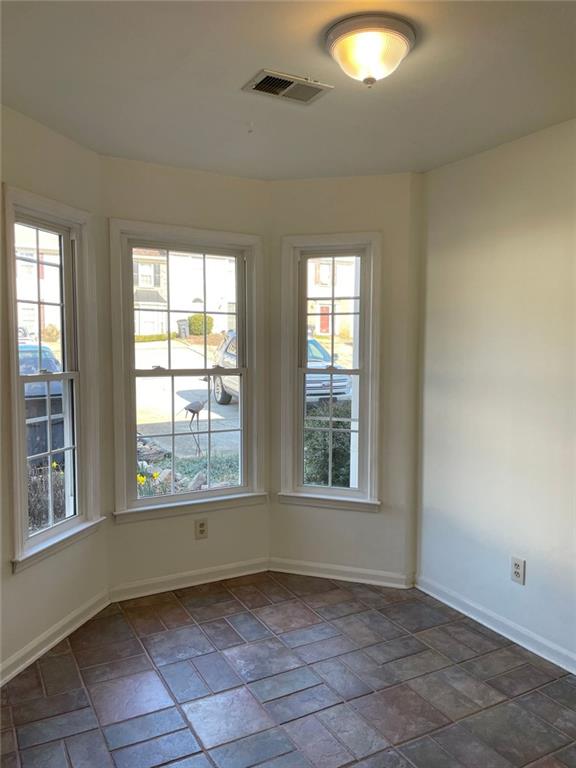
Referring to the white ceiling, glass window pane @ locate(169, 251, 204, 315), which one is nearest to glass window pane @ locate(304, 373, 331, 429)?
glass window pane @ locate(169, 251, 204, 315)

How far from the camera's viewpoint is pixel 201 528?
361cm

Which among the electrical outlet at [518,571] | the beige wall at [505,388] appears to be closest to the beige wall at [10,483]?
the beige wall at [505,388]

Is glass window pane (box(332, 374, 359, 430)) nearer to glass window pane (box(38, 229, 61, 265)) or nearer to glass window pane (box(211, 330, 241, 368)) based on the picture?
glass window pane (box(211, 330, 241, 368))

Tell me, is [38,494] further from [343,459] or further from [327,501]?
[343,459]

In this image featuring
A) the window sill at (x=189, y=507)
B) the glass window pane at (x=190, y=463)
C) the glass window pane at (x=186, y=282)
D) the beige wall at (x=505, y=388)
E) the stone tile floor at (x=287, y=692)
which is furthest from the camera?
the glass window pane at (x=190, y=463)

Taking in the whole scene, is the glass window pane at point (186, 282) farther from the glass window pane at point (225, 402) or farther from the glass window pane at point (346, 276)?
the glass window pane at point (346, 276)

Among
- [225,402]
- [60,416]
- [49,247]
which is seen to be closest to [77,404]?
[60,416]

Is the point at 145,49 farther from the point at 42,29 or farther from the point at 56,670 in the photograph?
the point at 56,670

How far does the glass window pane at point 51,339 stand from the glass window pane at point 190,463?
912 mm

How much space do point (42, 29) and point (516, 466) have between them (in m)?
2.79

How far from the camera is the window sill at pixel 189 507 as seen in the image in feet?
11.1

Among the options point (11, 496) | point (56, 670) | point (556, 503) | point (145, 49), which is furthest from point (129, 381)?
point (556, 503)

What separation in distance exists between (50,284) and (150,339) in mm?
688

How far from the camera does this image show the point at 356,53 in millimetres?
1882
